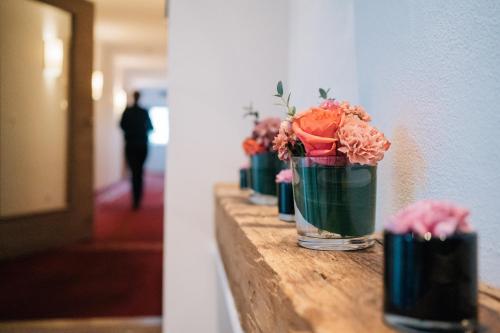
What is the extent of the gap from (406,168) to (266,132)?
0.63 metres

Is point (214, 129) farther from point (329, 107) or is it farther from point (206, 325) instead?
point (329, 107)

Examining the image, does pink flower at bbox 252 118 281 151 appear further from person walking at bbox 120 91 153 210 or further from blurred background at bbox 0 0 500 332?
person walking at bbox 120 91 153 210

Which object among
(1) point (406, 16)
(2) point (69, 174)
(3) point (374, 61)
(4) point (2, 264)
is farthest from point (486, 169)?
(2) point (69, 174)

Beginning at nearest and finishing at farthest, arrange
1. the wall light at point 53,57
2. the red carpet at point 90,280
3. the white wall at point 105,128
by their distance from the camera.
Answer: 1. the red carpet at point 90,280
2. the wall light at point 53,57
3. the white wall at point 105,128

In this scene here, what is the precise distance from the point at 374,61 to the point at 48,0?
313 cm

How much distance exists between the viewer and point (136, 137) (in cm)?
631

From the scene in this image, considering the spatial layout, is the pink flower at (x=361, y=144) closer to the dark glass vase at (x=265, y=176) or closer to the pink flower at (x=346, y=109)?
the pink flower at (x=346, y=109)

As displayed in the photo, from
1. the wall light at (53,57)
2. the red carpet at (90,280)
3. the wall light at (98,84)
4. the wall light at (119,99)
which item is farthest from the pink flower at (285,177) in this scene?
the wall light at (119,99)

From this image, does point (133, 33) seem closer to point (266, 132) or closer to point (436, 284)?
point (266, 132)

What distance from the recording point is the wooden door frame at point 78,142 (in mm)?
3848

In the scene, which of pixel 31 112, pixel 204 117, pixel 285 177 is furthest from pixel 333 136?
pixel 31 112

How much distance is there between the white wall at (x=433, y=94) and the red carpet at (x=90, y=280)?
1.89 metres

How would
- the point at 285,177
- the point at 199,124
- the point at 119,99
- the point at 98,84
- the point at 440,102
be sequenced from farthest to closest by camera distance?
the point at 119,99, the point at 98,84, the point at 199,124, the point at 285,177, the point at 440,102

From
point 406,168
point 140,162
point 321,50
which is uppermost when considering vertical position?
point 321,50
